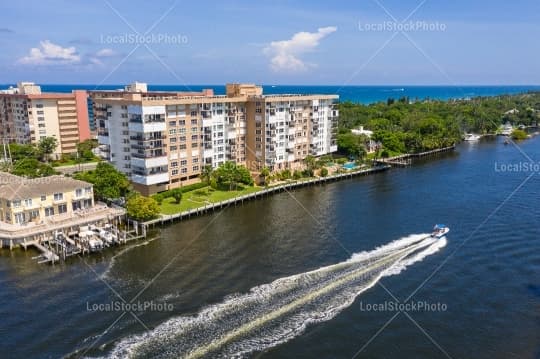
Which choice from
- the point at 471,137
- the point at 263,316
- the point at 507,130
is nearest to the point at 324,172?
the point at 263,316

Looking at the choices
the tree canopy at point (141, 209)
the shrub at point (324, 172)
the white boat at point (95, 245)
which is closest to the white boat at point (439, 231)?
the shrub at point (324, 172)

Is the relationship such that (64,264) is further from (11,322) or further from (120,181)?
(120,181)

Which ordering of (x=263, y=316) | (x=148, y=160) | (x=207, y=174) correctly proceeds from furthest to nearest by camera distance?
(x=207, y=174), (x=148, y=160), (x=263, y=316)

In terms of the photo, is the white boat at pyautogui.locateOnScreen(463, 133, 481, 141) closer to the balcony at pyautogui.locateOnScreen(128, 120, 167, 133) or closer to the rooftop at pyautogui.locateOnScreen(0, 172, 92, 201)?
the balcony at pyautogui.locateOnScreen(128, 120, 167, 133)

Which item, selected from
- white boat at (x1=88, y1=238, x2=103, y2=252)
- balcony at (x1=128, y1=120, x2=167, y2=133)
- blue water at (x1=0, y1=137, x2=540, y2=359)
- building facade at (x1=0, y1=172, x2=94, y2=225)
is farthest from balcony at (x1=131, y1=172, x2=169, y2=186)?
white boat at (x1=88, y1=238, x2=103, y2=252)

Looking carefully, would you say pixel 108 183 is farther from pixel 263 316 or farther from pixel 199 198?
pixel 263 316

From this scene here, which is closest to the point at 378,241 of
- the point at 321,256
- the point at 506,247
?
the point at 321,256
